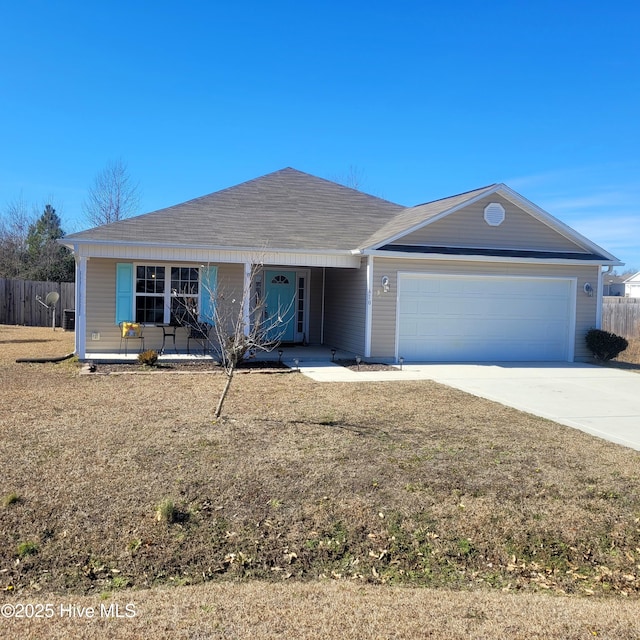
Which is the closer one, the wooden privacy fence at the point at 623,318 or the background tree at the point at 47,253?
the wooden privacy fence at the point at 623,318

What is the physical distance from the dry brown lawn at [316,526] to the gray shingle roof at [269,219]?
674 centimetres

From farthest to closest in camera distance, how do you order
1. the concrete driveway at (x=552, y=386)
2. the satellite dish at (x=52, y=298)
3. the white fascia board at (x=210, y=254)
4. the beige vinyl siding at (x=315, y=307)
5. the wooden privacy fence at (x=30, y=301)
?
the wooden privacy fence at (x=30, y=301) < the satellite dish at (x=52, y=298) < the beige vinyl siding at (x=315, y=307) < the white fascia board at (x=210, y=254) < the concrete driveway at (x=552, y=386)

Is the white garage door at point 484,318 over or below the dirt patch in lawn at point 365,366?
over

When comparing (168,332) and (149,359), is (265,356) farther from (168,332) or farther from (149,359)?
(149,359)

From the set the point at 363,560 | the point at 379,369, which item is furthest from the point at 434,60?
the point at 363,560

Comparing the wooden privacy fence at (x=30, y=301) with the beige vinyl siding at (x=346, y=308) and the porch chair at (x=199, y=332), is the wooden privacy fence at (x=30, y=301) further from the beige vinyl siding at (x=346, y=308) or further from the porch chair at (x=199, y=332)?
the beige vinyl siding at (x=346, y=308)

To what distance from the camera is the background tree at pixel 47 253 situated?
98.6ft

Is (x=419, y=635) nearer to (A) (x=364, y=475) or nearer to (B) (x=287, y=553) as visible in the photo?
(B) (x=287, y=553)

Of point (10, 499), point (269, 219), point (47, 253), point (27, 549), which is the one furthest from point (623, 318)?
point (47, 253)

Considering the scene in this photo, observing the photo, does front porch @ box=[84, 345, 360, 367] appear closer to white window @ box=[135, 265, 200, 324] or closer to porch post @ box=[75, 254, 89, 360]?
porch post @ box=[75, 254, 89, 360]

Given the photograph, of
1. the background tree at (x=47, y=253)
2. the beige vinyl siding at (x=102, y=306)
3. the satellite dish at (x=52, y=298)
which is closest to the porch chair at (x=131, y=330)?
the beige vinyl siding at (x=102, y=306)

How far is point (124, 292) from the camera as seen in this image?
551 inches

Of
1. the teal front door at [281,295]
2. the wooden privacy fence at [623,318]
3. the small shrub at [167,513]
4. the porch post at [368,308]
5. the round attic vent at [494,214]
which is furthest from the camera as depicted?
the wooden privacy fence at [623,318]

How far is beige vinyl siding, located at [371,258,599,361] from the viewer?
14.0 metres
